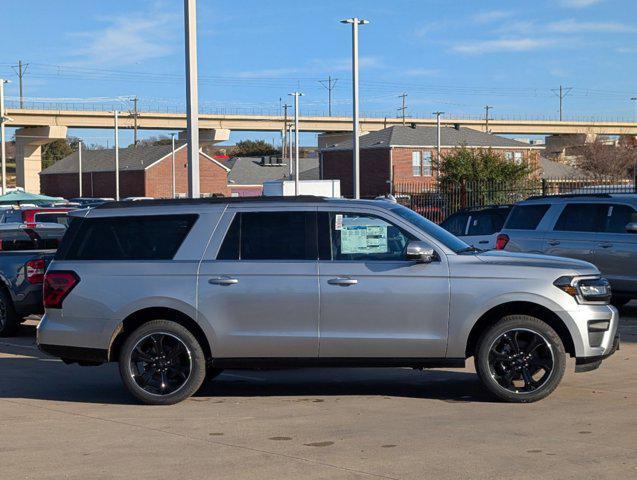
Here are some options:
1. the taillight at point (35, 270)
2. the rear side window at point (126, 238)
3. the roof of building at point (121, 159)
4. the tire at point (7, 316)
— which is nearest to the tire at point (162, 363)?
the rear side window at point (126, 238)

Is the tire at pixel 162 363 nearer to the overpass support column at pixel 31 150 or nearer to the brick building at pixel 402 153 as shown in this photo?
the brick building at pixel 402 153

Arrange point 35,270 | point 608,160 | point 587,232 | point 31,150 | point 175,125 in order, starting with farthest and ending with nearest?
point 175,125 → point 31,150 → point 608,160 → point 587,232 → point 35,270

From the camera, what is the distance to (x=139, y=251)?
9.86 m

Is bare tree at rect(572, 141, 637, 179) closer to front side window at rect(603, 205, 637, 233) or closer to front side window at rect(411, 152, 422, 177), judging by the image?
front side window at rect(411, 152, 422, 177)

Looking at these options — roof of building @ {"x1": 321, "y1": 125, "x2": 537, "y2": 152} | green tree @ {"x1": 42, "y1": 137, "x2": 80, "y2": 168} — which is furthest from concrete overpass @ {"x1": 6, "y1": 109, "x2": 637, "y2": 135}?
green tree @ {"x1": 42, "y1": 137, "x2": 80, "y2": 168}

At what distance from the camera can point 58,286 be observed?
9.89 meters

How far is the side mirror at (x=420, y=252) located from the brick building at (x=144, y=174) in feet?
241

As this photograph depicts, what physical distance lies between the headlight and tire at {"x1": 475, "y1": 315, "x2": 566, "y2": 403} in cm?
38

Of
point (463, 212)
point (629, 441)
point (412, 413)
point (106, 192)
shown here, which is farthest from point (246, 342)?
point (106, 192)

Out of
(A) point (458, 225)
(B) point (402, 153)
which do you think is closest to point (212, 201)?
(A) point (458, 225)

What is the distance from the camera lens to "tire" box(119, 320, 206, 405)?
31.6 feet

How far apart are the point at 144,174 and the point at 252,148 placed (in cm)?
7530

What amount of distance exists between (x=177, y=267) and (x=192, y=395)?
4.32ft

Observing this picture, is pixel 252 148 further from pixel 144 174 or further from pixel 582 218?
pixel 582 218
